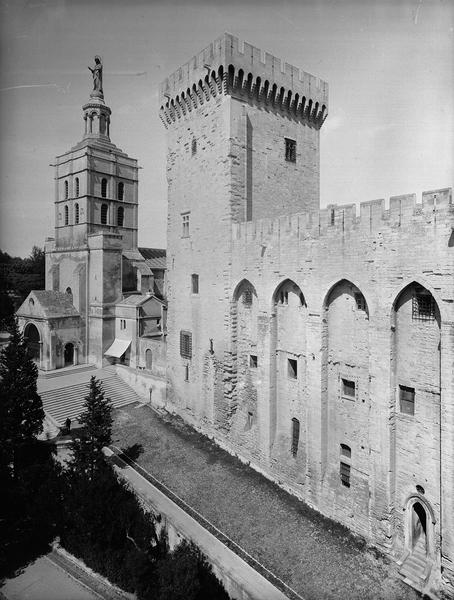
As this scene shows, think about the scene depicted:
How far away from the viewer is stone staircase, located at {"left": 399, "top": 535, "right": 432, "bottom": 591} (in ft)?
41.1

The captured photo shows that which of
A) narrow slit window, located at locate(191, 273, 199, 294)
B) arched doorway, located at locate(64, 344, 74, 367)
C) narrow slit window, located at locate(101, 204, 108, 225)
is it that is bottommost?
arched doorway, located at locate(64, 344, 74, 367)

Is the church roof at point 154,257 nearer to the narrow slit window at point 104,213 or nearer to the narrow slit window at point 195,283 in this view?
the narrow slit window at point 104,213

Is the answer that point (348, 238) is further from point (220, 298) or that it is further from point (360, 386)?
point (220, 298)

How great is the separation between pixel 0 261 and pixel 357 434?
5107 centimetres

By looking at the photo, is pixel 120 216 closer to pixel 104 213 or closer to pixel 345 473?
pixel 104 213

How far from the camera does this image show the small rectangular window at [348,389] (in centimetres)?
1530

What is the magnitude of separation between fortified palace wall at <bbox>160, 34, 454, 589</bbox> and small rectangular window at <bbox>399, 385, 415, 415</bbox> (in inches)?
1.4

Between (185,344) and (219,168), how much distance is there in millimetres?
10311

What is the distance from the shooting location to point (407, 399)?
13.6 metres

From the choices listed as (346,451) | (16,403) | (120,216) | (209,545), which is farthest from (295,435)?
(120,216)

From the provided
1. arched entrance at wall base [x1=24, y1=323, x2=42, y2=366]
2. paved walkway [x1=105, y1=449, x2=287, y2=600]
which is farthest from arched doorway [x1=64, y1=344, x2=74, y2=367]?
paved walkway [x1=105, y1=449, x2=287, y2=600]

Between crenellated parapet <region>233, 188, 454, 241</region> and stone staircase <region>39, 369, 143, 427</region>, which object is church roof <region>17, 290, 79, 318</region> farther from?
crenellated parapet <region>233, 188, 454, 241</region>

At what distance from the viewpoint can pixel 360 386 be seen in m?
14.9

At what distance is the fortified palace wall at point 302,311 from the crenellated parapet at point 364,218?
0.05 m
